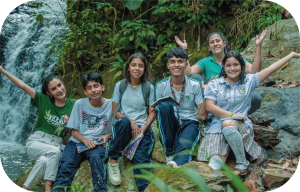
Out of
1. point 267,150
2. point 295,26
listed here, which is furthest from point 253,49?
point 267,150

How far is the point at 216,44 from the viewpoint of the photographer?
3219mm

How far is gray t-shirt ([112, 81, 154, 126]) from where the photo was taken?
2.91m

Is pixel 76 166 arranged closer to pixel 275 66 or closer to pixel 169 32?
pixel 275 66

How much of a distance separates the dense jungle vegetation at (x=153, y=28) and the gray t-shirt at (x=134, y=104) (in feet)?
8.86

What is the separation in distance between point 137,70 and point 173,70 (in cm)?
45

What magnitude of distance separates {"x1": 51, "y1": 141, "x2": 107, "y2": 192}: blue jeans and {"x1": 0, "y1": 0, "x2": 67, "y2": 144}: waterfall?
3440mm

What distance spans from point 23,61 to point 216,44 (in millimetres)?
5525

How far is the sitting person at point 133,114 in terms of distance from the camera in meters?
2.65

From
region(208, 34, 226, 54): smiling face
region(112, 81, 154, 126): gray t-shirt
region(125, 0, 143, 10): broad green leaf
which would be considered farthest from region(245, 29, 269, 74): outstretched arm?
region(125, 0, 143, 10): broad green leaf

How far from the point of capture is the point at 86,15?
615 centimetres

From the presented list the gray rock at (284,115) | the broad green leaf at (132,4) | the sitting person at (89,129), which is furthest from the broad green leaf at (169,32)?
the sitting person at (89,129)

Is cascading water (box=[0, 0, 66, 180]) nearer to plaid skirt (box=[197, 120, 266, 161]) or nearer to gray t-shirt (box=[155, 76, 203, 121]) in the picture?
gray t-shirt (box=[155, 76, 203, 121])

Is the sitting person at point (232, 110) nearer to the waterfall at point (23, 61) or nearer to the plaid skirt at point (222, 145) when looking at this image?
the plaid skirt at point (222, 145)

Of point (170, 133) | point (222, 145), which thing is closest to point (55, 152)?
point (170, 133)
